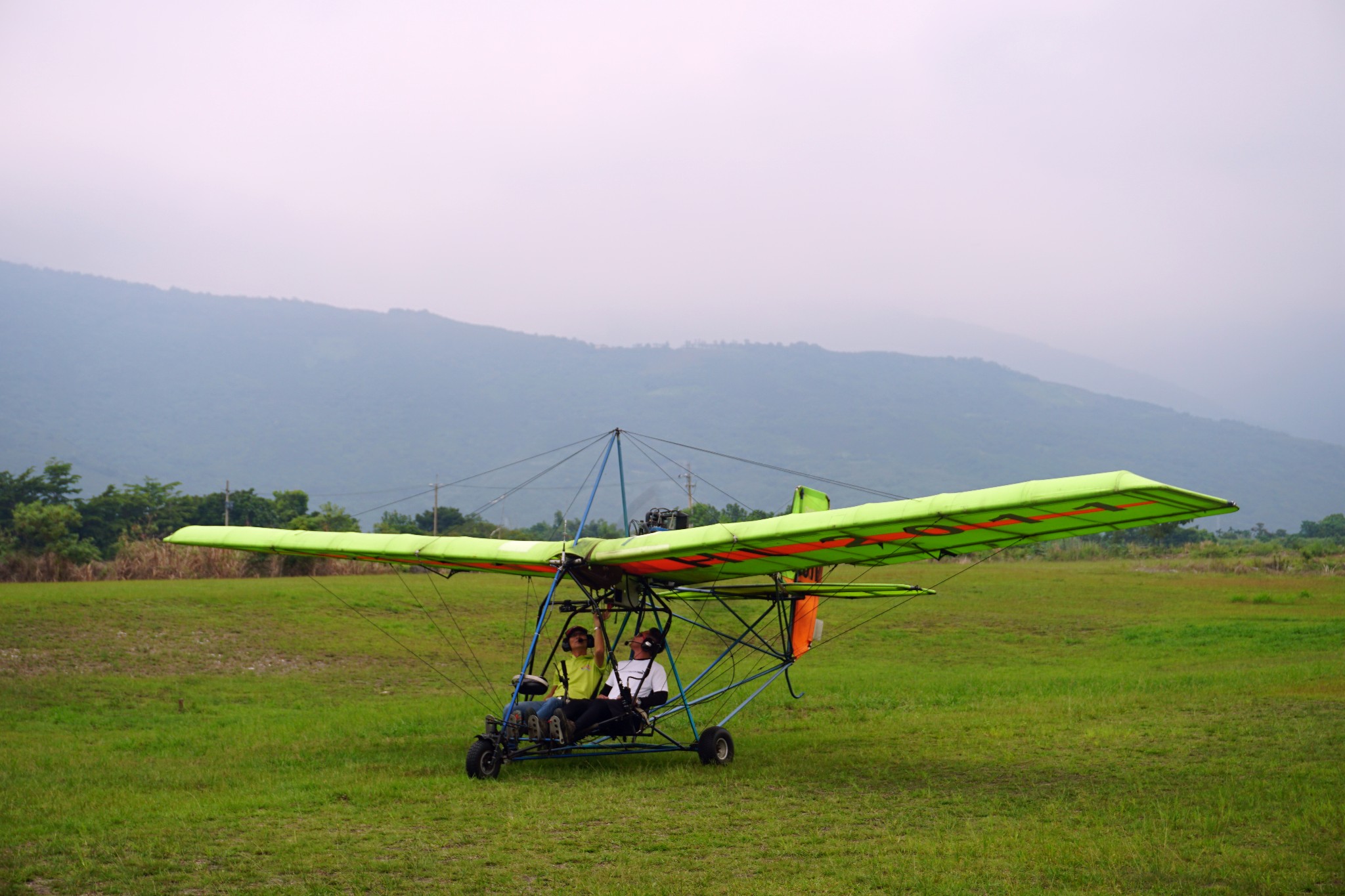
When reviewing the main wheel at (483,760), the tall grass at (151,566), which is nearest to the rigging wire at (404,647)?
Result: the tall grass at (151,566)

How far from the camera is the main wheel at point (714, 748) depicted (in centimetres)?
1186

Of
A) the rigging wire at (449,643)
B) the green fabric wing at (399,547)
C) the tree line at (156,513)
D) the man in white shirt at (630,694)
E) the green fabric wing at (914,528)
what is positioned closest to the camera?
the green fabric wing at (914,528)

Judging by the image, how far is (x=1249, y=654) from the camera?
22.2 m

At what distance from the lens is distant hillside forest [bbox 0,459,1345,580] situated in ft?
106

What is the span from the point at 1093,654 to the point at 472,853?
66.0ft

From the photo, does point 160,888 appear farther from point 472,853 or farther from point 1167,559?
point 1167,559

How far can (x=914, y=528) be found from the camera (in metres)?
9.45

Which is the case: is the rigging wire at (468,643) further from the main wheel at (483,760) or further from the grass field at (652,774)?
the main wheel at (483,760)

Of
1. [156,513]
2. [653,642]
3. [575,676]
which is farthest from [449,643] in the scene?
[156,513]

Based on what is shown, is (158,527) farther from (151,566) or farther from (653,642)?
(653,642)

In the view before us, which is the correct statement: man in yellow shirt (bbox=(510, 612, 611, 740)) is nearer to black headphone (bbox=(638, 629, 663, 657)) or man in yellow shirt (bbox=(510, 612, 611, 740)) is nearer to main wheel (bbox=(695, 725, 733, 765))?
black headphone (bbox=(638, 629, 663, 657))

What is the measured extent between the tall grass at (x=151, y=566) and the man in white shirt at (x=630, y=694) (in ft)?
67.6

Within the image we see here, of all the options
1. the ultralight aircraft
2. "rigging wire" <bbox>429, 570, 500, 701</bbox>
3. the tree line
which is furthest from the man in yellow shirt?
the tree line

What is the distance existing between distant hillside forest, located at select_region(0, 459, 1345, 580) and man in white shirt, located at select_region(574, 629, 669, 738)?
9.30 metres
